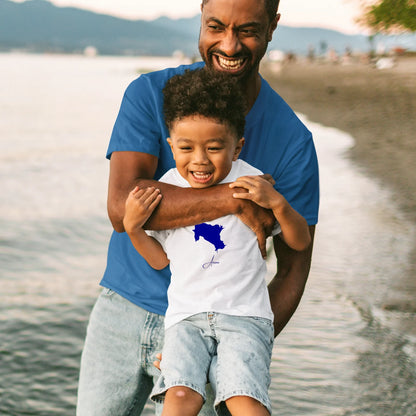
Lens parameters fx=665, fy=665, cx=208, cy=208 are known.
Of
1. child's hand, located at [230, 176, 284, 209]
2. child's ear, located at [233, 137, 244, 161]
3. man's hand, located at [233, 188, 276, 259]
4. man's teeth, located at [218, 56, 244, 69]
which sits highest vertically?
man's teeth, located at [218, 56, 244, 69]

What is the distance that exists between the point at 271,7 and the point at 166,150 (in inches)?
27.1

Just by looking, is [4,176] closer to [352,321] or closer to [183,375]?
[352,321]

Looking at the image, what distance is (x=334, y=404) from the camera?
16.0 ft

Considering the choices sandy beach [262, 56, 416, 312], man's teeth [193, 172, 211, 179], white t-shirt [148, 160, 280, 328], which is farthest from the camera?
sandy beach [262, 56, 416, 312]

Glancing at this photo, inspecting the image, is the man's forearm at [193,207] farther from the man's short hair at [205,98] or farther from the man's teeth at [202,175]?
the man's short hair at [205,98]

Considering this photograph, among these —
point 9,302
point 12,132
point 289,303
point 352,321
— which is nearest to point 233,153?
point 289,303

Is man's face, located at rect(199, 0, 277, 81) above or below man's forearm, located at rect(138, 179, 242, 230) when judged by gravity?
above

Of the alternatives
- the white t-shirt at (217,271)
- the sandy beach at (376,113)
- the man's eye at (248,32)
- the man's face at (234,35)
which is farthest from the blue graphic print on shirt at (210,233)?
Result: the sandy beach at (376,113)

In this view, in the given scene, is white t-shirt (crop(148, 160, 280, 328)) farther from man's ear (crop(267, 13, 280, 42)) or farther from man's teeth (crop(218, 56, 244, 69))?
man's ear (crop(267, 13, 280, 42))

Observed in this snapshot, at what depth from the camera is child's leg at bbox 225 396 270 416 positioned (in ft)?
6.64

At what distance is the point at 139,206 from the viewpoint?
2.26 m

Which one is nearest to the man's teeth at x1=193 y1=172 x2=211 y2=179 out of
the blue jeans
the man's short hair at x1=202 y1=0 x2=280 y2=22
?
the blue jeans

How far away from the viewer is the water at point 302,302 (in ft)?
16.8

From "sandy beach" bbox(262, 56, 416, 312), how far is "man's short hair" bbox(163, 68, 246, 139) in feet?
15.5
